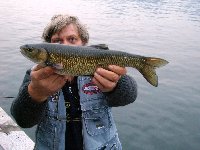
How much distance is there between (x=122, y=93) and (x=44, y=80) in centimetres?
107

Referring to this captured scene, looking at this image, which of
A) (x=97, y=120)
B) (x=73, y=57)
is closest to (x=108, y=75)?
(x=73, y=57)

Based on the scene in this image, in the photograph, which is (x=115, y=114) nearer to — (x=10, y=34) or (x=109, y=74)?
(x=109, y=74)

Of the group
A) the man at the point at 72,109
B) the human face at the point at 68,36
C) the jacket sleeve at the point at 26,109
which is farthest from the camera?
the human face at the point at 68,36

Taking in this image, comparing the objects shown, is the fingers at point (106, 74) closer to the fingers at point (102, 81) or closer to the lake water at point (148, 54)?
the fingers at point (102, 81)

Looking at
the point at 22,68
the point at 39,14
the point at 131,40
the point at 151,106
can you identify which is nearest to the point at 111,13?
the point at 39,14

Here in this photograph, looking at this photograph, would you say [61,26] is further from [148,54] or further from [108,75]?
[148,54]

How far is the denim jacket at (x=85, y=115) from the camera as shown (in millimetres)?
4301

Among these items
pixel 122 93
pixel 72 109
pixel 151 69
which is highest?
pixel 151 69

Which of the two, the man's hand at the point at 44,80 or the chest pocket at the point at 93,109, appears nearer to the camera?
the man's hand at the point at 44,80

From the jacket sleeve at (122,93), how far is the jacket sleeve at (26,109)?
856 mm

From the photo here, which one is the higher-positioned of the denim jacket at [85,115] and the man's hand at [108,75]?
the man's hand at [108,75]

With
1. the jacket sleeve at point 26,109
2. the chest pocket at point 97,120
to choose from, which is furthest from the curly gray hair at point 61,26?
the chest pocket at point 97,120

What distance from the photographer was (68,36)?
4.59m

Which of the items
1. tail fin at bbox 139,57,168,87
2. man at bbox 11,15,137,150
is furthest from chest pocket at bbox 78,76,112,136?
tail fin at bbox 139,57,168,87
